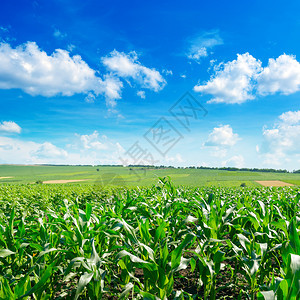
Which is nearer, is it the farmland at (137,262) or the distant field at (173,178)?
the farmland at (137,262)

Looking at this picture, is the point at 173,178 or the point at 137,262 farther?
the point at 173,178

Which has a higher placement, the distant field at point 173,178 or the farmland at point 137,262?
the farmland at point 137,262

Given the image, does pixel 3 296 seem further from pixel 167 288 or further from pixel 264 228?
pixel 264 228

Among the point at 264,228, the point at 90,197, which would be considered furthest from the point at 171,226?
the point at 90,197

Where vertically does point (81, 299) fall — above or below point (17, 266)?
below

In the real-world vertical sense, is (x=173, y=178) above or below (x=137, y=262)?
below

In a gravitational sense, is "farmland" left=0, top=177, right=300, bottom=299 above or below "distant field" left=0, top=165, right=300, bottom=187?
above

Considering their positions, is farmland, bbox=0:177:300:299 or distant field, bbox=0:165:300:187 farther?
distant field, bbox=0:165:300:187

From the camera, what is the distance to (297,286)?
1625mm

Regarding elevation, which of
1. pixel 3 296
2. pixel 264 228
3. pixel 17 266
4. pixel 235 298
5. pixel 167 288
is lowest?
pixel 235 298

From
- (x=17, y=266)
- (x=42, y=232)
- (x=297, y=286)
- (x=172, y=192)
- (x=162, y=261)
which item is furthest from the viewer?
(x=172, y=192)

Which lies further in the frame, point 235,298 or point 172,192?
point 172,192

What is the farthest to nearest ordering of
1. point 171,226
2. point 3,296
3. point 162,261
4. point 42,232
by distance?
1. point 171,226
2. point 42,232
3. point 162,261
4. point 3,296

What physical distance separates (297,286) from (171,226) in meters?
2.42
